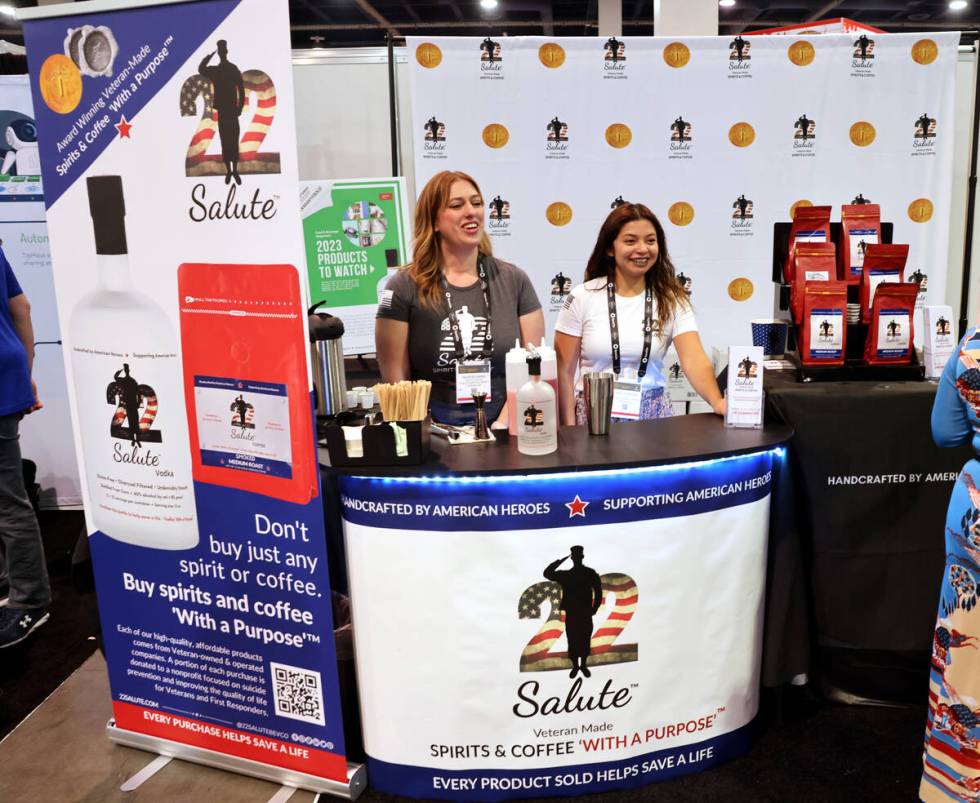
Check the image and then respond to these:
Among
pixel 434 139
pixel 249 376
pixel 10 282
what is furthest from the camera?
pixel 434 139

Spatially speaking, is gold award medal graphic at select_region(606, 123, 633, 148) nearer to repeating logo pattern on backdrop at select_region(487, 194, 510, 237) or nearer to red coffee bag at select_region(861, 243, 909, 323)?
repeating logo pattern on backdrop at select_region(487, 194, 510, 237)

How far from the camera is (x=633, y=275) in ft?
8.82

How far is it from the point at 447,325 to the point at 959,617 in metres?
1.62

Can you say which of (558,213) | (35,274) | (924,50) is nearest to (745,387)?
(558,213)

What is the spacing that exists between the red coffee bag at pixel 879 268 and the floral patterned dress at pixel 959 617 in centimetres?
66

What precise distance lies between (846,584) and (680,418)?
65 cm

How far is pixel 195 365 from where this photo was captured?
6.48 feet

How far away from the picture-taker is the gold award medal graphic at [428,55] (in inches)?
160

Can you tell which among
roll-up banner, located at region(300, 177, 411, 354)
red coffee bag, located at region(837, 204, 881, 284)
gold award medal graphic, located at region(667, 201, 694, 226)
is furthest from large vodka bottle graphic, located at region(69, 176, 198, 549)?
gold award medal graphic, located at region(667, 201, 694, 226)

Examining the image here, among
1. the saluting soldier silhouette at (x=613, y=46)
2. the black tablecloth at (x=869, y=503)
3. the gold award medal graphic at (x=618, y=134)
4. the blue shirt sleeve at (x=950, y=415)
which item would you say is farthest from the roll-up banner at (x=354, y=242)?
the blue shirt sleeve at (x=950, y=415)

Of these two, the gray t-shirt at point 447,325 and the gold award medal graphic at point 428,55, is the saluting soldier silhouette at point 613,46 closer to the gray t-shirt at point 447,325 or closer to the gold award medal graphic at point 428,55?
the gold award medal graphic at point 428,55

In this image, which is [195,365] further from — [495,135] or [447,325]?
[495,135]

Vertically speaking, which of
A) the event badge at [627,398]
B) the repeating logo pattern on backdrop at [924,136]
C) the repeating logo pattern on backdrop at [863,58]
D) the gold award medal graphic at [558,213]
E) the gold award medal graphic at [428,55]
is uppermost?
the gold award medal graphic at [428,55]

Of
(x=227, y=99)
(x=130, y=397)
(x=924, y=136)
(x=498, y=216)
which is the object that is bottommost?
(x=130, y=397)
